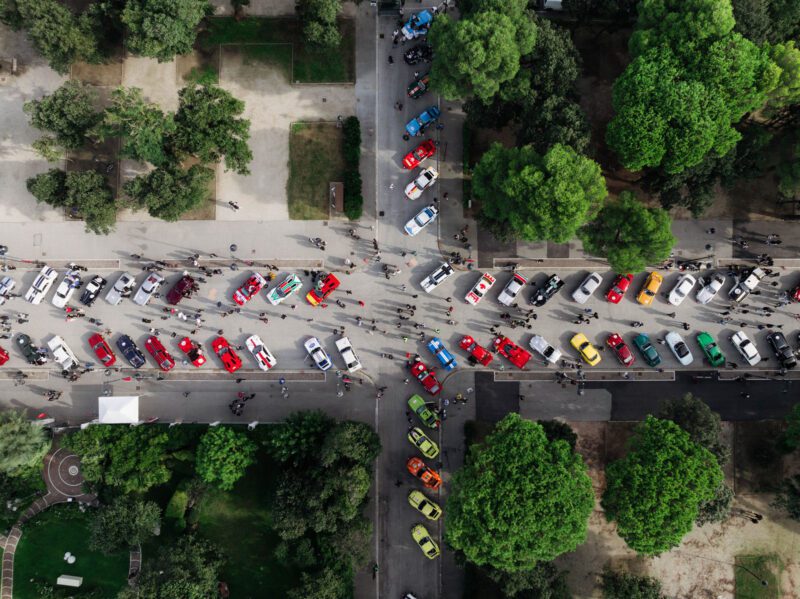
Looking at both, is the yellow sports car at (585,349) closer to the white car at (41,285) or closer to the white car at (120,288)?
the white car at (120,288)

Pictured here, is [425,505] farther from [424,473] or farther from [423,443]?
[423,443]

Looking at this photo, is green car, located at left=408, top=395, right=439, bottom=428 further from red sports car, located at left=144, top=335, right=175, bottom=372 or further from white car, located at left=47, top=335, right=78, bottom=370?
white car, located at left=47, top=335, right=78, bottom=370

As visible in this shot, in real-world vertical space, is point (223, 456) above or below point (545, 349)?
below

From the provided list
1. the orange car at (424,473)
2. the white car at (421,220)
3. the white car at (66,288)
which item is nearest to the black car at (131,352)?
the white car at (66,288)

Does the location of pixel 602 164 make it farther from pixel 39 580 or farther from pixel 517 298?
pixel 39 580

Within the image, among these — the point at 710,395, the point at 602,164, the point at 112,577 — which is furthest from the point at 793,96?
the point at 112,577

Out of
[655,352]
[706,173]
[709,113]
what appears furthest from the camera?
[655,352]

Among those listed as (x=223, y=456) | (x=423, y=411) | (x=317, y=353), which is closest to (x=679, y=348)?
(x=423, y=411)
